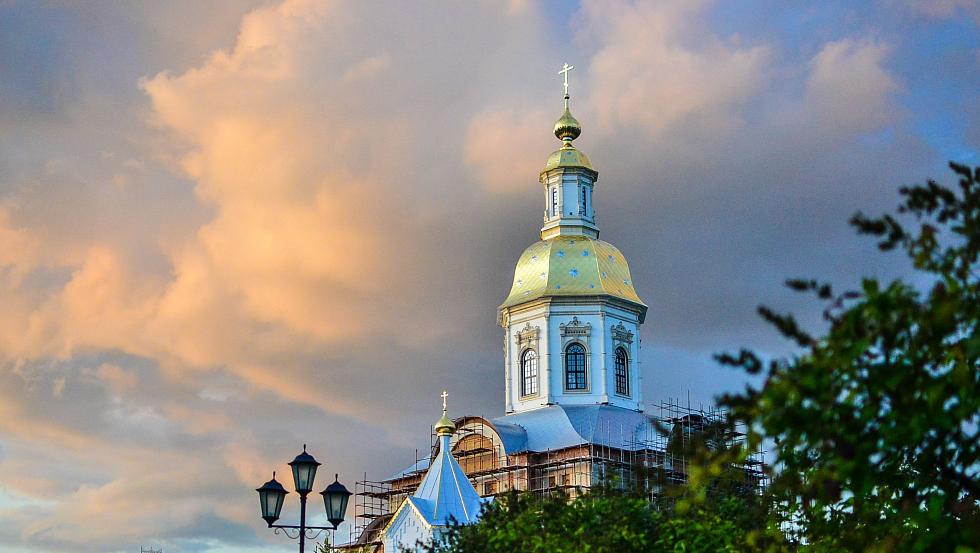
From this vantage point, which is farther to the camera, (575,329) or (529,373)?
(529,373)

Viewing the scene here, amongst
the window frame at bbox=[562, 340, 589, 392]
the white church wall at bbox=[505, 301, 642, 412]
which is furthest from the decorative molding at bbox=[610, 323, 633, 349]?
the window frame at bbox=[562, 340, 589, 392]

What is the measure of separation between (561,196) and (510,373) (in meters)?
6.68

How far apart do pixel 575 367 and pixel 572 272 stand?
10.9 ft

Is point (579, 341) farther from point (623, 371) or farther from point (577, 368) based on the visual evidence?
point (623, 371)

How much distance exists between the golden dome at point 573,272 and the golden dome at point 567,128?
14.8 feet

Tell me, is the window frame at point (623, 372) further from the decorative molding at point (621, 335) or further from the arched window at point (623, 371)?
the decorative molding at point (621, 335)

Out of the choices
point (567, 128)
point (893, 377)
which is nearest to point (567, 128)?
point (567, 128)

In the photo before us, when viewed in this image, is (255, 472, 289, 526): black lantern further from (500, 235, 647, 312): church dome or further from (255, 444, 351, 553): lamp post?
(500, 235, 647, 312): church dome

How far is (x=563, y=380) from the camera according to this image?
47438 mm

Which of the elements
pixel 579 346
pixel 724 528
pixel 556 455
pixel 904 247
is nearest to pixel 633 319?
pixel 579 346

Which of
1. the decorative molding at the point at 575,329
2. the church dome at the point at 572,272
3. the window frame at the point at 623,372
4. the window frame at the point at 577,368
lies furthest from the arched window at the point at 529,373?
the window frame at the point at 623,372

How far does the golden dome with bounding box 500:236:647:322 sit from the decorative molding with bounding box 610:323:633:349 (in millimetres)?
968

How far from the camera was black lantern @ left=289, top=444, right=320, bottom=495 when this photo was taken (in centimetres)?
1916

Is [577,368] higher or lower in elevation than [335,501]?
higher
